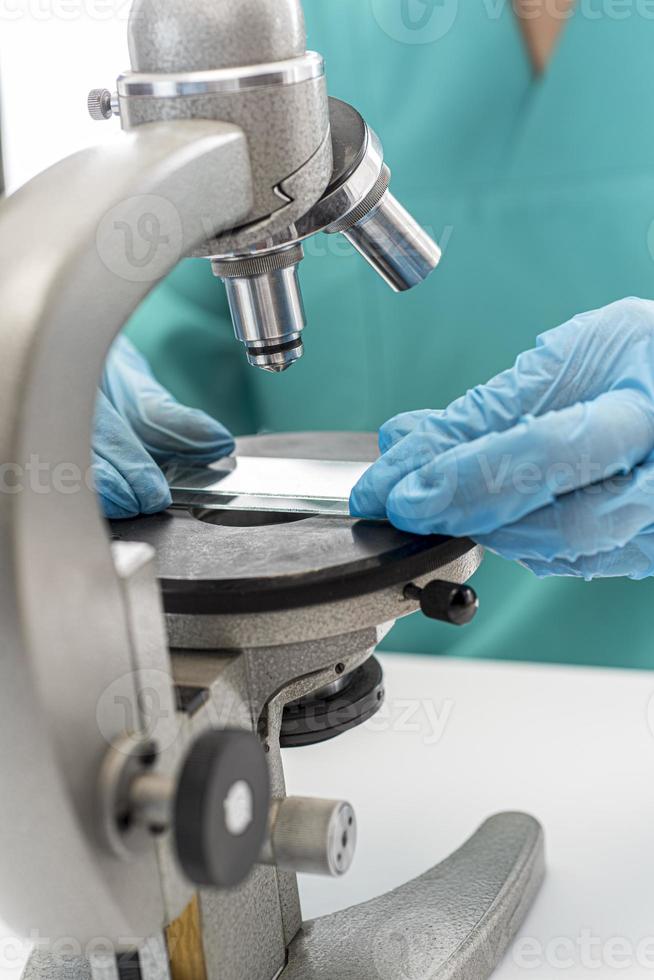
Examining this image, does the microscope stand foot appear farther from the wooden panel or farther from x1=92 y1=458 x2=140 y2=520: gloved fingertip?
x1=92 y1=458 x2=140 y2=520: gloved fingertip

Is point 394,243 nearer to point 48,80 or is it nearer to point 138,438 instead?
point 138,438

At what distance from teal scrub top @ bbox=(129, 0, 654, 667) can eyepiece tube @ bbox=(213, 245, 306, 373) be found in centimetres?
56

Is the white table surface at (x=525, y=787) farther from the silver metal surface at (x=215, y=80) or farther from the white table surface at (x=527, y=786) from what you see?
the silver metal surface at (x=215, y=80)

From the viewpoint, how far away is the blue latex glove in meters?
0.82

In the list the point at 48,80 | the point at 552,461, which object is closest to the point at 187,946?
the point at 552,461

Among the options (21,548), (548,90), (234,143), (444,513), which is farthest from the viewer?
(548,90)

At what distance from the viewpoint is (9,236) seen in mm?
506

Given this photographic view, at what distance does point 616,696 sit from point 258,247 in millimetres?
664

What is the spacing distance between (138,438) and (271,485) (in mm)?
167

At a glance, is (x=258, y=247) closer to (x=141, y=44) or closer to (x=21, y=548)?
(x=141, y=44)

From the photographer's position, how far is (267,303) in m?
0.74

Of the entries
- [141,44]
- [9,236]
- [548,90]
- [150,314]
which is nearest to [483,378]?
[548,90]

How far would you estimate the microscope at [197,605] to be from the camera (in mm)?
472

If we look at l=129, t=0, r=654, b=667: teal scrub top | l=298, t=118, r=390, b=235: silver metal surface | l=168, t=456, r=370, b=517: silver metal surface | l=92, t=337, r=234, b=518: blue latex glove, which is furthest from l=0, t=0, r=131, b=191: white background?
l=298, t=118, r=390, b=235: silver metal surface
